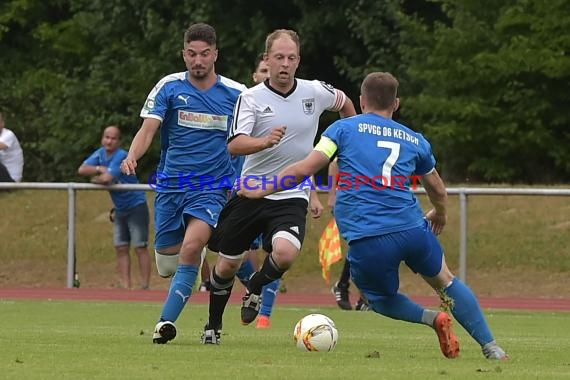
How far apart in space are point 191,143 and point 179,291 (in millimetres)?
1170

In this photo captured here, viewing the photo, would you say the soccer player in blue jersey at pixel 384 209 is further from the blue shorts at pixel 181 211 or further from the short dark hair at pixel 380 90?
the blue shorts at pixel 181 211

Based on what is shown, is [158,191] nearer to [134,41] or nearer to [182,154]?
[182,154]

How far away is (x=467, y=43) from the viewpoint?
2817 centimetres

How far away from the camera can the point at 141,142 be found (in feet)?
34.3

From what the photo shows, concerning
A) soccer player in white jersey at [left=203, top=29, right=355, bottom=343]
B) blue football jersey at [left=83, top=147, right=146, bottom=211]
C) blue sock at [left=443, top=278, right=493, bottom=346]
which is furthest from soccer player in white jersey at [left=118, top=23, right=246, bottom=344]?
blue football jersey at [left=83, top=147, right=146, bottom=211]

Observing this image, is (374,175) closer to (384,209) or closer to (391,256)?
(384,209)

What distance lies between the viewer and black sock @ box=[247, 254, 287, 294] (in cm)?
1033

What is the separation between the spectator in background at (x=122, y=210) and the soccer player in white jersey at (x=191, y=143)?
8432 millimetres

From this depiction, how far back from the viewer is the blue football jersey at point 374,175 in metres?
8.88

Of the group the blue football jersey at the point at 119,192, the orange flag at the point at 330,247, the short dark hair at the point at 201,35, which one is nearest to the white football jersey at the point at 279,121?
the short dark hair at the point at 201,35

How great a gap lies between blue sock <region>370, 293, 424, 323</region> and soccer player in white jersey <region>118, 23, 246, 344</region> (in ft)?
5.78

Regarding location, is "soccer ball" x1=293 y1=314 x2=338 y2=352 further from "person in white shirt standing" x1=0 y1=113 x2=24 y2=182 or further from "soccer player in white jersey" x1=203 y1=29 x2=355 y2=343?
"person in white shirt standing" x1=0 y1=113 x2=24 y2=182

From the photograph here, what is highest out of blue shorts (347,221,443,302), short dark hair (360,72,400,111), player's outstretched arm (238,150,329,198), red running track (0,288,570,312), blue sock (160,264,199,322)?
short dark hair (360,72,400,111)

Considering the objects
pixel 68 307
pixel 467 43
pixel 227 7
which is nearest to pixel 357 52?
pixel 227 7
